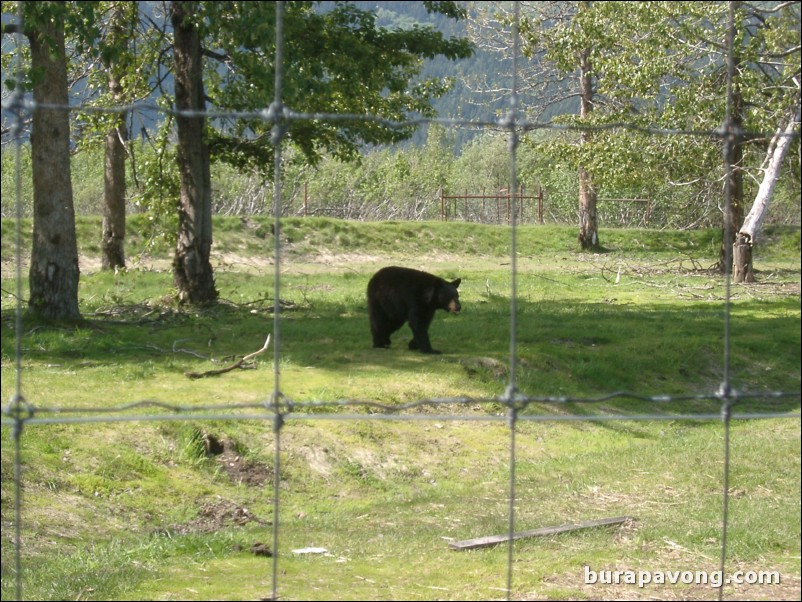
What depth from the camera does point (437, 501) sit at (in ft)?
26.7

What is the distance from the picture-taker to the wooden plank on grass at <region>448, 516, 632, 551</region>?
255 inches

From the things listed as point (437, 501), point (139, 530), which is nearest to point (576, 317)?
point (437, 501)

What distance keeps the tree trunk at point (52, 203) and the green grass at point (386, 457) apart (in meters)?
0.39

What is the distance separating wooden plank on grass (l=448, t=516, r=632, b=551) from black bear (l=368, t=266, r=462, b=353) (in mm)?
5210

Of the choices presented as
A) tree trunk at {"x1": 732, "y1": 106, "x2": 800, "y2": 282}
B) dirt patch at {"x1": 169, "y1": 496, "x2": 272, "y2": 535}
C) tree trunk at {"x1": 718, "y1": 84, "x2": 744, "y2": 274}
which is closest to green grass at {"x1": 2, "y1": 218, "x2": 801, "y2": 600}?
dirt patch at {"x1": 169, "y1": 496, "x2": 272, "y2": 535}

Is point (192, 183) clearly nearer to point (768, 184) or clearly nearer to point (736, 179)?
point (768, 184)

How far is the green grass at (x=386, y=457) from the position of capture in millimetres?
5609

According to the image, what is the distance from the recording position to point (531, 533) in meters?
6.74

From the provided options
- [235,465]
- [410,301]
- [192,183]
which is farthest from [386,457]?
[192,183]

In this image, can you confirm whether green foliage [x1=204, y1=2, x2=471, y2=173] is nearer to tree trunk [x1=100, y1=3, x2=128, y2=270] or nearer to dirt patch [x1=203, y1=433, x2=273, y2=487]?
tree trunk [x1=100, y1=3, x2=128, y2=270]

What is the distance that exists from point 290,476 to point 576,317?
26.4ft

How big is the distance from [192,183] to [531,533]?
30.0 feet
